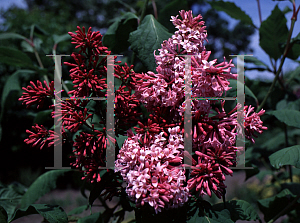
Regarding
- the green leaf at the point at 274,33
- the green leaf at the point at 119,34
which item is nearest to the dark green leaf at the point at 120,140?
the green leaf at the point at 119,34

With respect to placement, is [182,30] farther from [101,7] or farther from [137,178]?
[101,7]

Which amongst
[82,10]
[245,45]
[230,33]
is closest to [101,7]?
[82,10]

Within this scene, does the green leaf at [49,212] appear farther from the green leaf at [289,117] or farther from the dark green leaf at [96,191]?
the green leaf at [289,117]

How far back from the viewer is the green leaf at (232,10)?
56.9 inches

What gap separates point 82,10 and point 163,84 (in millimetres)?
18785

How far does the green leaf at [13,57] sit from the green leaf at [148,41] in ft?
2.96

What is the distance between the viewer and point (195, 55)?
28.2 inches

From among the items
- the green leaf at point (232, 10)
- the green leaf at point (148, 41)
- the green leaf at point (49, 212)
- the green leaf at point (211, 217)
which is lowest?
the green leaf at point (49, 212)

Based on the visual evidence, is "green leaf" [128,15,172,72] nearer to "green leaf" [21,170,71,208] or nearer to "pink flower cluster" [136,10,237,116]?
"pink flower cluster" [136,10,237,116]

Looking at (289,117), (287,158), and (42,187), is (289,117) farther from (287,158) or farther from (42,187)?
(42,187)

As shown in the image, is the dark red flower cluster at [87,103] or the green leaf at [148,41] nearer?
the dark red flower cluster at [87,103]

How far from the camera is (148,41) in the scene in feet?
3.02

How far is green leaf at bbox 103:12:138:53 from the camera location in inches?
44.8

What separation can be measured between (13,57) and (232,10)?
4.55 ft
